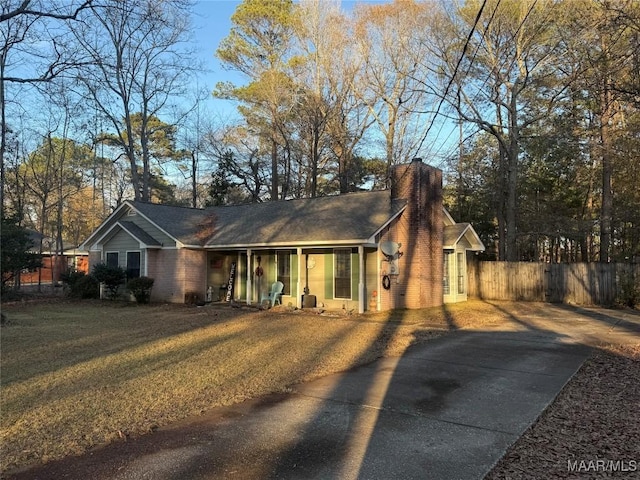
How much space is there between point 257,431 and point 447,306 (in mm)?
14103

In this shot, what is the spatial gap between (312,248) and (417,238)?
371 cm

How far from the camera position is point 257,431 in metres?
4.57

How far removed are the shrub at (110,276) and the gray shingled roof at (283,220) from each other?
8.12ft

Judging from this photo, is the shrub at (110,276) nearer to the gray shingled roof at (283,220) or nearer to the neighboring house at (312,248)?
the neighboring house at (312,248)

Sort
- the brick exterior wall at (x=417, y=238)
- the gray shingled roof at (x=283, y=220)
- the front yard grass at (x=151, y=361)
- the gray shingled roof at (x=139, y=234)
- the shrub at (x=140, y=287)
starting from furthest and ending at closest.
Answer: the gray shingled roof at (x=139, y=234)
the shrub at (x=140, y=287)
the brick exterior wall at (x=417, y=238)
the gray shingled roof at (x=283, y=220)
the front yard grass at (x=151, y=361)

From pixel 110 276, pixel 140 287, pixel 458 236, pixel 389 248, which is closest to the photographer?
pixel 389 248

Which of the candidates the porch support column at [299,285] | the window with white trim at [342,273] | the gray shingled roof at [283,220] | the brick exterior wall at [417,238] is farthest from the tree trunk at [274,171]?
the window with white trim at [342,273]

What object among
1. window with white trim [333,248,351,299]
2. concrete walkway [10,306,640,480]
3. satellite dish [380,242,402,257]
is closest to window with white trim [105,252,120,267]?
window with white trim [333,248,351,299]

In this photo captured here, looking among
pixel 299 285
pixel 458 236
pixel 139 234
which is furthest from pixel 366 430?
pixel 139 234

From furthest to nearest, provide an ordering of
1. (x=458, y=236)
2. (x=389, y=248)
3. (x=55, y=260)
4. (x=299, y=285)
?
(x=55, y=260) < (x=458, y=236) < (x=299, y=285) < (x=389, y=248)

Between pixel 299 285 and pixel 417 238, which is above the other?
pixel 417 238

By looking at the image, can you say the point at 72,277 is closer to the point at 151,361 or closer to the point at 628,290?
the point at 151,361

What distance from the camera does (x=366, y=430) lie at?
4.61m

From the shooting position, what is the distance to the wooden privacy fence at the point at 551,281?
60.3 ft
